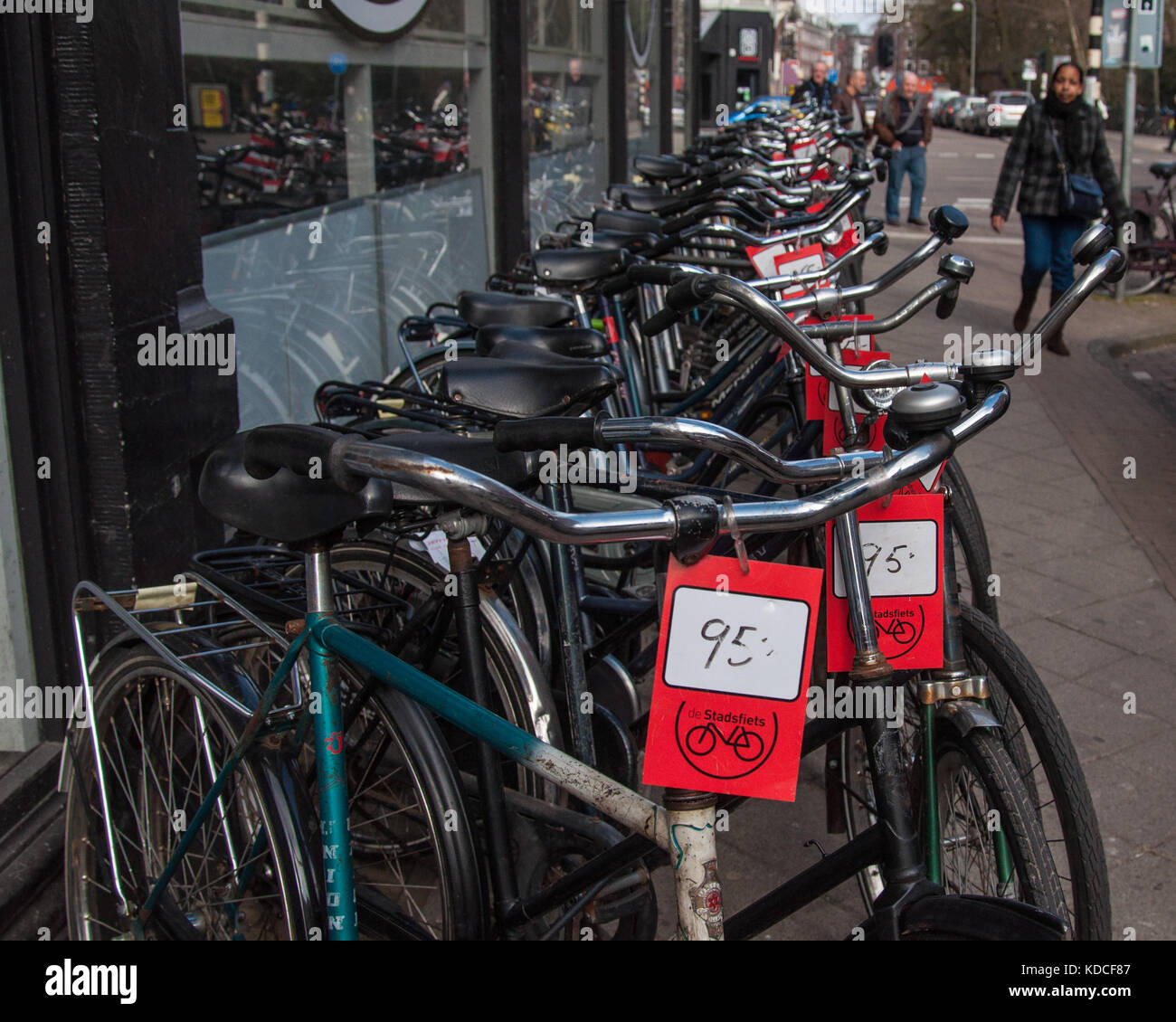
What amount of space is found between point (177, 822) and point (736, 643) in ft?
4.10

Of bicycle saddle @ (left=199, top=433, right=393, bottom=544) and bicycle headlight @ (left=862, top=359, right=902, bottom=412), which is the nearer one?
bicycle saddle @ (left=199, top=433, right=393, bottom=544)

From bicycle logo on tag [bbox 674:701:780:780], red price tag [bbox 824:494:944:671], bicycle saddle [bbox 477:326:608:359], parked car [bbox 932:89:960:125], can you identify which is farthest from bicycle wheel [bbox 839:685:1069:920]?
parked car [bbox 932:89:960:125]

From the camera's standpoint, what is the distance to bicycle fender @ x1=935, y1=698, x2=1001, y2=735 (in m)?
1.89

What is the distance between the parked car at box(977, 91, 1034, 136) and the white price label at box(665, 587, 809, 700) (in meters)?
47.7

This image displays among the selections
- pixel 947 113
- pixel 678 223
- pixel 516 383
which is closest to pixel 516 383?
pixel 516 383

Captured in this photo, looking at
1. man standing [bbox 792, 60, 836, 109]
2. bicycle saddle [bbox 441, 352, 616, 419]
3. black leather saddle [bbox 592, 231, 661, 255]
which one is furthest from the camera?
man standing [bbox 792, 60, 836, 109]

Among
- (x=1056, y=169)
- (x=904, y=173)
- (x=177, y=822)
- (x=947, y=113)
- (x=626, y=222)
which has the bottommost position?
(x=177, y=822)

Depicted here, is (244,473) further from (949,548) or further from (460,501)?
(949,548)

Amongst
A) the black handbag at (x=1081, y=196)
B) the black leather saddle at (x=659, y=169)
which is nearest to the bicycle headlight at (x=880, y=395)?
the black leather saddle at (x=659, y=169)

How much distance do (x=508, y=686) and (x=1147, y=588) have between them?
9.99 feet

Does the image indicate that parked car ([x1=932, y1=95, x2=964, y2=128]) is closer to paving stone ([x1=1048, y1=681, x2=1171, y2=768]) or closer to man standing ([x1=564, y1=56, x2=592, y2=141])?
man standing ([x1=564, y1=56, x2=592, y2=141])

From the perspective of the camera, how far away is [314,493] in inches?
72.3

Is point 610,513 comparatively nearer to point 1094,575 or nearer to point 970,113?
point 1094,575

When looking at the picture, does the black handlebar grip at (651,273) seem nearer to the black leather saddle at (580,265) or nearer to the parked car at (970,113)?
the black leather saddle at (580,265)
